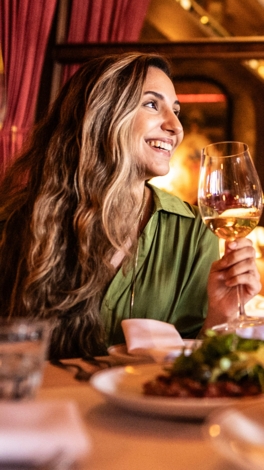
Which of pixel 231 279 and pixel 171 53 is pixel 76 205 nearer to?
pixel 231 279

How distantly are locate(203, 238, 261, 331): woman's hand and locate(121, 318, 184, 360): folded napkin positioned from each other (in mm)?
274

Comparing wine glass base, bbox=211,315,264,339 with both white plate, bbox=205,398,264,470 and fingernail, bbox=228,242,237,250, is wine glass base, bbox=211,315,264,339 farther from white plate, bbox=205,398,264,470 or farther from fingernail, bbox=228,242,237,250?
white plate, bbox=205,398,264,470

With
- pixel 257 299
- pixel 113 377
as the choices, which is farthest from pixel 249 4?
pixel 113 377

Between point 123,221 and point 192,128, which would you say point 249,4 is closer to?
point 192,128

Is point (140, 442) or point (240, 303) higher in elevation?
point (240, 303)

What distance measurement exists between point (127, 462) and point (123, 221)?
126cm

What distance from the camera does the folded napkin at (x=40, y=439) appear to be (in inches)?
18.4

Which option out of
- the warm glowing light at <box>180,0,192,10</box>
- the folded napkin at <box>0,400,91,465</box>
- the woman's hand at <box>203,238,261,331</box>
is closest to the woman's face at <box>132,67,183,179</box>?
the woman's hand at <box>203,238,261,331</box>

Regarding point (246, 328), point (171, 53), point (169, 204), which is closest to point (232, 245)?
point (246, 328)

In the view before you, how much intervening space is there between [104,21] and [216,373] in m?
3.16

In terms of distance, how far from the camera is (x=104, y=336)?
1557 millimetres

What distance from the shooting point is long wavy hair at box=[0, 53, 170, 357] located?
156cm

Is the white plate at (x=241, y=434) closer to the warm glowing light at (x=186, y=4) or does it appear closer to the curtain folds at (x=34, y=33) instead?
the curtain folds at (x=34, y=33)

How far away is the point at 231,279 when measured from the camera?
1311mm
